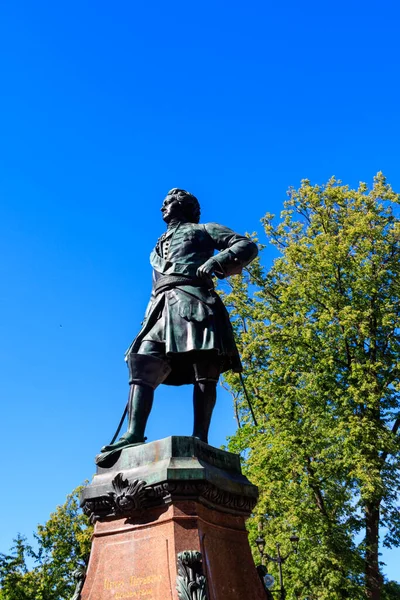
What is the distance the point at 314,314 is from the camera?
2028cm

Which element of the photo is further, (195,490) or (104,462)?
(104,462)

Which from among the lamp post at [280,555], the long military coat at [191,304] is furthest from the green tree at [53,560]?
the long military coat at [191,304]

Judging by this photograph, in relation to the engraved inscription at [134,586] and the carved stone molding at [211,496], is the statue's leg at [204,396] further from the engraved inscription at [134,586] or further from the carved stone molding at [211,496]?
the engraved inscription at [134,586]

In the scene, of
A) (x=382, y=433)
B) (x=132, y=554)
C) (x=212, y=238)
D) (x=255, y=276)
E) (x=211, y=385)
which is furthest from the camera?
(x=255, y=276)

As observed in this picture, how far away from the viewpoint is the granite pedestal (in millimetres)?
4535

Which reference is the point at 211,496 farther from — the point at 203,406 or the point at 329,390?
the point at 329,390

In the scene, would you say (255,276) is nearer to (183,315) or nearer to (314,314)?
(314,314)

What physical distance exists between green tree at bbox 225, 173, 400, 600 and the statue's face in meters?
11.9

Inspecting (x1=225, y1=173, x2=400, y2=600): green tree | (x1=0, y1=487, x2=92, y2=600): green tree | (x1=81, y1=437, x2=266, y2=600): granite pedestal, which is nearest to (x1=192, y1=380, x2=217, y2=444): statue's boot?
(x1=81, y1=437, x2=266, y2=600): granite pedestal

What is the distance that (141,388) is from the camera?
5672 mm

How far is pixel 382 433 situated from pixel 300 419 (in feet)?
8.95

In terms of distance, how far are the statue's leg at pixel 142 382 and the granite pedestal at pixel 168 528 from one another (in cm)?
30

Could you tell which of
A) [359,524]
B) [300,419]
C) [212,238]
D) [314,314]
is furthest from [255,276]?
[212,238]

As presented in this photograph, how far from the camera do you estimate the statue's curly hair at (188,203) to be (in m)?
6.79
